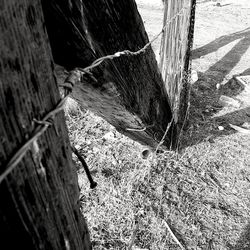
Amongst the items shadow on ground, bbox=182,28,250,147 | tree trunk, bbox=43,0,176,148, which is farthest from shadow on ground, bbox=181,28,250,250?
tree trunk, bbox=43,0,176,148

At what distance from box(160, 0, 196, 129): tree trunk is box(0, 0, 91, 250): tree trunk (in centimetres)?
236

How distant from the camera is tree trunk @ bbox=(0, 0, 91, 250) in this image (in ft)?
1.83

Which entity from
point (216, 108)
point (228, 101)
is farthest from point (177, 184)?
point (228, 101)

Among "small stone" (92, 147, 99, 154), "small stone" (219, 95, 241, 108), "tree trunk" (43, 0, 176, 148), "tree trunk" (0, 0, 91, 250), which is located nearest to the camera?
"tree trunk" (0, 0, 91, 250)

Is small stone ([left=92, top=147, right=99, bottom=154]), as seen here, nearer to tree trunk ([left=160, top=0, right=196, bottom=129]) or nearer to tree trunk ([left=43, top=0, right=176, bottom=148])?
tree trunk ([left=160, top=0, right=196, bottom=129])

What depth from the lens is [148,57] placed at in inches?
65.7

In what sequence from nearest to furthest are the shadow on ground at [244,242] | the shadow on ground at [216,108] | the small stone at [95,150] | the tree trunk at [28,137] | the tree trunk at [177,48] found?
the tree trunk at [28,137]
the shadow on ground at [244,242]
the tree trunk at [177,48]
the small stone at [95,150]
the shadow on ground at [216,108]

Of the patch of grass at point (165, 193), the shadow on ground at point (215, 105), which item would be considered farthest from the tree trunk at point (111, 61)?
the shadow on ground at point (215, 105)

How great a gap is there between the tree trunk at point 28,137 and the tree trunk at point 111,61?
40 cm

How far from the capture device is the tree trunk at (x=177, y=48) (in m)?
2.90

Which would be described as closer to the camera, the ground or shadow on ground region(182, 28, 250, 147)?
the ground

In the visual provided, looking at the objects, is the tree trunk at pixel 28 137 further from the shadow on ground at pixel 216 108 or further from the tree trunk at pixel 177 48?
the tree trunk at pixel 177 48

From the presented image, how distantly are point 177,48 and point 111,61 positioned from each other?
1.95 m

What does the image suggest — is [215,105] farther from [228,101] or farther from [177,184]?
[177,184]
